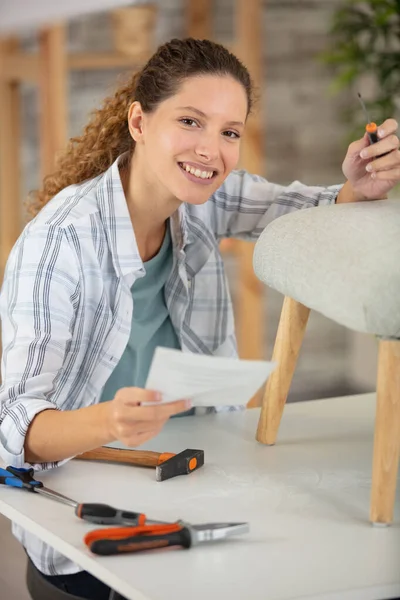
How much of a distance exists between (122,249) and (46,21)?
2339 mm

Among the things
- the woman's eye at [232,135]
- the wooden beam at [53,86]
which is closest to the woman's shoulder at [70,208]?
the woman's eye at [232,135]

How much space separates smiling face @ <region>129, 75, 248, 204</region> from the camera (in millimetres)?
1346

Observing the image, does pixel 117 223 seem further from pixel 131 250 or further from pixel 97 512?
pixel 97 512

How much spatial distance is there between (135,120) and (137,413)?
0.62 m

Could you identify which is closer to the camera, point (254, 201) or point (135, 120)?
point (135, 120)

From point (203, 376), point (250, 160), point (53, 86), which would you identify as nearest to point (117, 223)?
point (203, 376)

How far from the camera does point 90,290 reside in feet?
4.43

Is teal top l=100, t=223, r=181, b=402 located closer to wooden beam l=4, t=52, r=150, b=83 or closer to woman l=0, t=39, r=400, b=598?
woman l=0, t=39, r=400, b=598

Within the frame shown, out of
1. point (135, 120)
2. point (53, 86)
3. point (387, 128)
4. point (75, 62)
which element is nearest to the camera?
point (387, 128)

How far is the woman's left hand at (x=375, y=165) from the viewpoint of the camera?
1.32 meters

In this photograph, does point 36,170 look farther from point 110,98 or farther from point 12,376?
point 12,376

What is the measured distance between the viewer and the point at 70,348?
4.50ft

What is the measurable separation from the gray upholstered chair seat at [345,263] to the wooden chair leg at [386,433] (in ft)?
0.10

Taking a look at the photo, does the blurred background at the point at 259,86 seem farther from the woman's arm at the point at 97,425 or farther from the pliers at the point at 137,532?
the pliers at the point at 137,532
